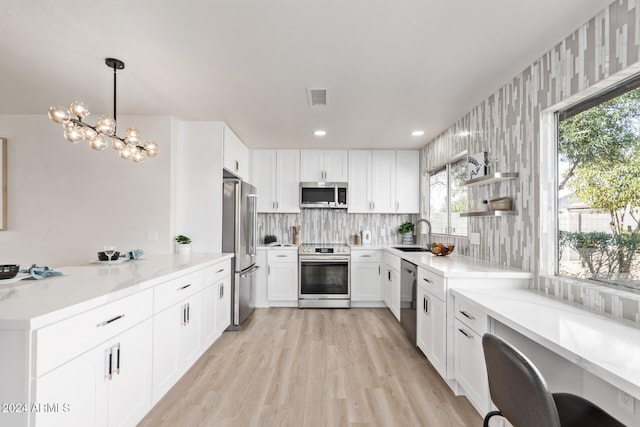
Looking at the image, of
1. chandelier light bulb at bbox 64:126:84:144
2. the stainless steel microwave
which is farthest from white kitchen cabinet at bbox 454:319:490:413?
the stainless steel microwave

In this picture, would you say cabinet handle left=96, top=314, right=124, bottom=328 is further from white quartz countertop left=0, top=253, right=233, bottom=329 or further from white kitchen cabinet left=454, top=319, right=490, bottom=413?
white kitchen cabinet left=454, top=319, right=490, bottom=413

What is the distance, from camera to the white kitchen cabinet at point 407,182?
496 cm

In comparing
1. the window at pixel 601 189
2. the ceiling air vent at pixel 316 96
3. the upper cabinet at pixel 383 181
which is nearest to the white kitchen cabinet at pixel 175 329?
the ceiling air vent at pixel 316 96

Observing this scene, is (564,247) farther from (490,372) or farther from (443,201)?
(443,201)

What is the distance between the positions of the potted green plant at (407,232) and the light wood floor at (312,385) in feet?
5.68

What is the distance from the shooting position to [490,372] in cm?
121

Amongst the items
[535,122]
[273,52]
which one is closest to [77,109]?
[273,52]

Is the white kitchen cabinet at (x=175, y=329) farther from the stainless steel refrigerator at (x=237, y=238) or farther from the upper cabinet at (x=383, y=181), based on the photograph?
the upper cabinet at (x=383, y=181)

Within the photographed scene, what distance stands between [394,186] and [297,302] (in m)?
2.31

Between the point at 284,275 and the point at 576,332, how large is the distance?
3.63 meters

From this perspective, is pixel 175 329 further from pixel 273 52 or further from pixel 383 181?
pixel 383 181

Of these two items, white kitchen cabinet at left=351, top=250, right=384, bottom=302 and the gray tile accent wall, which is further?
white kitchen cabinet at left=351, top=250, right=384, bottom=302

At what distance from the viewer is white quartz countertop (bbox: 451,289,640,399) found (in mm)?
1021

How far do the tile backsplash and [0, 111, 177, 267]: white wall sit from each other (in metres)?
2.00
